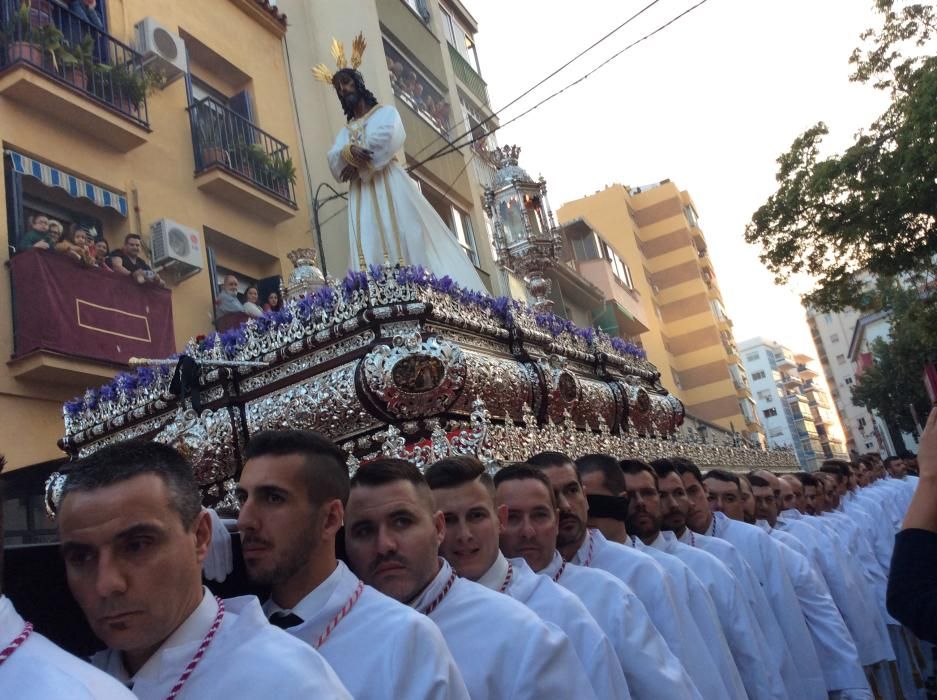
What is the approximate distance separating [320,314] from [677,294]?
36.9 meters

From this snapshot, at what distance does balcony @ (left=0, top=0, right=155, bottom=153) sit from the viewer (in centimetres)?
799

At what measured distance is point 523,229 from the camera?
25.2 ft

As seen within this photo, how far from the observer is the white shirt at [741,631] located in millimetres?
3885

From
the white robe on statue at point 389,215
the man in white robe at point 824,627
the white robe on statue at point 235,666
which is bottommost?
the man in white robe at point 824,627

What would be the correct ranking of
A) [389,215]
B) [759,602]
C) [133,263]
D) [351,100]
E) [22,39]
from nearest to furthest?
[759,602], [389,215], [351,100], [22,39], [133,263]

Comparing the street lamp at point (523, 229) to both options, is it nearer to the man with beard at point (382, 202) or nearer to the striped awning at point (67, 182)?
the man with beard at point (382, 202)

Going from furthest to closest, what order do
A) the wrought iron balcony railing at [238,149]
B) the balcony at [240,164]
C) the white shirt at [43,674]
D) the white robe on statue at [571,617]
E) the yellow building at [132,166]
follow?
the wrought iron balcony railing at [238,149]
the balcony at [240,164]
the yellow building at [132,166]
the white robe on statue at [571,617]
the white shirt at [43,674]

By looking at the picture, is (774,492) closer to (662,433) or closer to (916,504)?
(662,433)

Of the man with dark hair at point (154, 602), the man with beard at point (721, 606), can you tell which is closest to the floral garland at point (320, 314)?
the man with beard at point (721, 606)

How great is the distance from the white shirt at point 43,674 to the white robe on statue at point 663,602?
8.33ft

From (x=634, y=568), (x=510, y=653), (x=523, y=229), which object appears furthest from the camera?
(x=523, y=229)

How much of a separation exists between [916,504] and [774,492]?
4883 millimetres

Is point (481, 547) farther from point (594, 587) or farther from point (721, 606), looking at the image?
point (721, 606)

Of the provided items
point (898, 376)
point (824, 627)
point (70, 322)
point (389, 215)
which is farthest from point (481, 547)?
point (898, 376)
